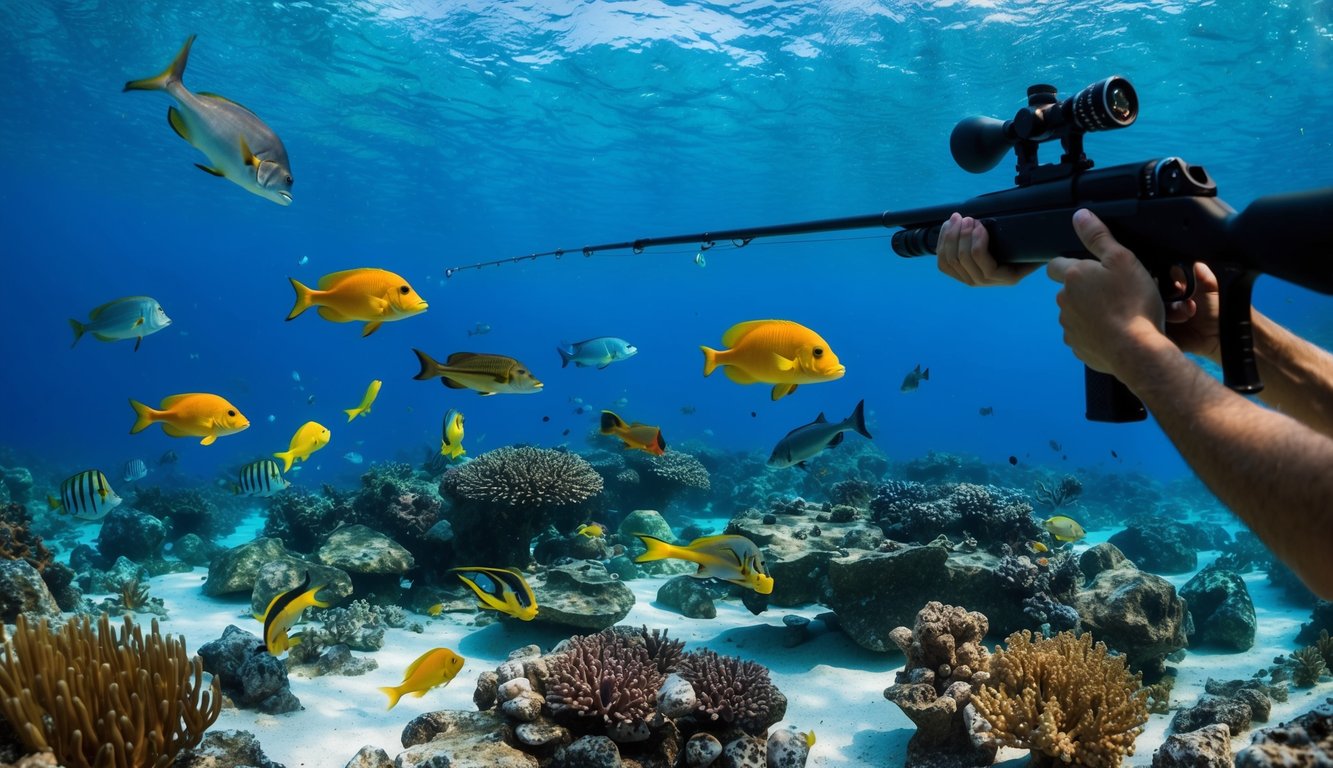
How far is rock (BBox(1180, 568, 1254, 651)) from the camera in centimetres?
728

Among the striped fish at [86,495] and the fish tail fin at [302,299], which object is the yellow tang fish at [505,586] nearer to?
the fish tail fin at [302,299]

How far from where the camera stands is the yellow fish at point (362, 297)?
14.5 ft

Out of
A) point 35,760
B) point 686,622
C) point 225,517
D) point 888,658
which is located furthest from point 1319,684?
point 225,517

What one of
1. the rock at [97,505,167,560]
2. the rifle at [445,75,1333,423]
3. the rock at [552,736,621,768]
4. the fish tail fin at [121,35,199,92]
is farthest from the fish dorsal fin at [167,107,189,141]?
the rock at [97,505,167,560]

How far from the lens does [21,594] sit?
5.19 m

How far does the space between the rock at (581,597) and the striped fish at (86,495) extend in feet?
14.8

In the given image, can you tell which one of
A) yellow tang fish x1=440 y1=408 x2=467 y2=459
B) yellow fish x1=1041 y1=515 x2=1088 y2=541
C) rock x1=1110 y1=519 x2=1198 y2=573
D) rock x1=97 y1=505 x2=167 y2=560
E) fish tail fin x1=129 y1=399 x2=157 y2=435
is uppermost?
rock x1=1110 y1=519 x2=1198 y2=573

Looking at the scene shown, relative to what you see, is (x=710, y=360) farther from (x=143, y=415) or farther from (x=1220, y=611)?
(x=1220, y=611)

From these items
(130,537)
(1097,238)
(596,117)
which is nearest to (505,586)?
(1097,238)

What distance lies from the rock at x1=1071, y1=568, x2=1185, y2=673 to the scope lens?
5.50 meters

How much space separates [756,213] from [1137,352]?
34130mm

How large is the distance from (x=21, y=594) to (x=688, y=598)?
19.5ft

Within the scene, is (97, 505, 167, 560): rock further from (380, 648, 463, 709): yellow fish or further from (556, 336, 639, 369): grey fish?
(380, 648, 463, 709): yellow fish

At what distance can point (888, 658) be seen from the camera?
6223 mm
